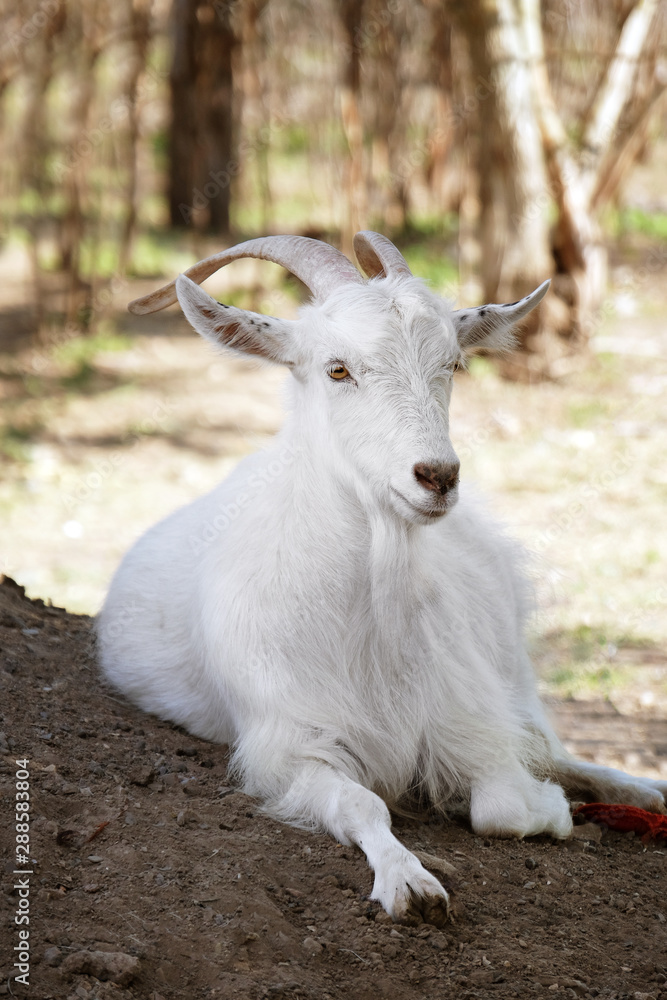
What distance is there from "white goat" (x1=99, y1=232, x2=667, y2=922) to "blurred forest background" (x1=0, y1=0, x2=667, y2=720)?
107 centimetres

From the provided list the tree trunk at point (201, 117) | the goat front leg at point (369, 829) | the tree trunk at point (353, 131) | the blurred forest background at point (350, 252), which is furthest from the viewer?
the tree trunk at point (201, 117)

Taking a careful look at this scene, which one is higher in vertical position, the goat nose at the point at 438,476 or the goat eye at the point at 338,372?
the goat eye at the point at 338,372

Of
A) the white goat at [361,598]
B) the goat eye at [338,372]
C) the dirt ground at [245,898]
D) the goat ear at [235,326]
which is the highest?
the goat ear at [235,326]

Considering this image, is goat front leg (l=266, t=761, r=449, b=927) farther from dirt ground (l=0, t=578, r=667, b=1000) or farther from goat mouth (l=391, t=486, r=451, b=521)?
goat mouth (l=391, t=486, r=451, b=521)

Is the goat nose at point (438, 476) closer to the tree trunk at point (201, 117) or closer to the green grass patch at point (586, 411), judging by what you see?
the green grass patch at point (586, 411)

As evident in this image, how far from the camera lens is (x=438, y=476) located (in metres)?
2.91

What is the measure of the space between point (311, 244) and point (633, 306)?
9.35 meters

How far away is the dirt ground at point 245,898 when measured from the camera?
95.9 inches

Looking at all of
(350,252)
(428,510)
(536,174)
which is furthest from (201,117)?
(428,510)

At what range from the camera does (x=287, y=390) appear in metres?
3.64

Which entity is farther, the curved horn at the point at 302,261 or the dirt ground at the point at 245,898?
the curved horn at the point at 302,261

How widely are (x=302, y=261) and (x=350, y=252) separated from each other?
329 inches

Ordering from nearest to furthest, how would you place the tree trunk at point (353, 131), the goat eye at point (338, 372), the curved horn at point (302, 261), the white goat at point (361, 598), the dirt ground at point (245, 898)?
the dirt ground at point (245, 898) < the white goat at point (361, 598) < the goat eye at point (338, 372) < the curved horn at point (302, 261) < the tree trunk at point (353, 131)

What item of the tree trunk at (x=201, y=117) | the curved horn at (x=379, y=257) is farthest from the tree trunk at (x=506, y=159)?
the curved horn at (x=379, y=257)
